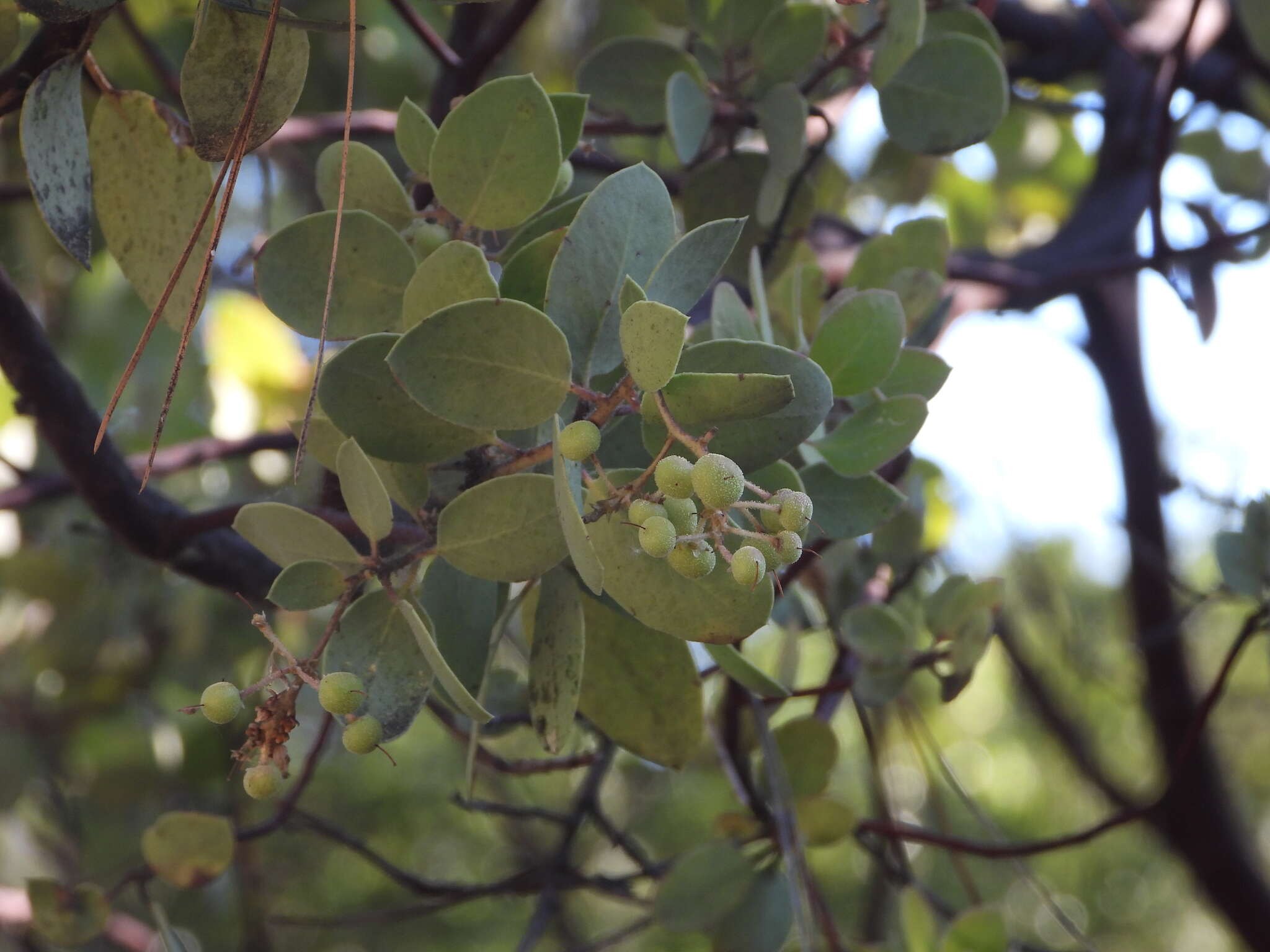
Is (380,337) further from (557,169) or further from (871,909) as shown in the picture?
(871,909)

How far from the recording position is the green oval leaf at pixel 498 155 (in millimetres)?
407

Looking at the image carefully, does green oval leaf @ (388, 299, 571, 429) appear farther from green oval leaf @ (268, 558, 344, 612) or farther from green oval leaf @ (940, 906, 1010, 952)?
green oval leaf @ (940, 906, 1010, 952)

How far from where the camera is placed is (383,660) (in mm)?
405

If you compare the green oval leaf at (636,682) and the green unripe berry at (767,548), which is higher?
the green unripe berry at (767,548)

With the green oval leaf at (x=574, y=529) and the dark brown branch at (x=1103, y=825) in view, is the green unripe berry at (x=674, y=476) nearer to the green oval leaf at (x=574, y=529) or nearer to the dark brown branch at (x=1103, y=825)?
the green oval leaf at (x=574, y=529)

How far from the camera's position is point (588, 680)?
19.2 inches

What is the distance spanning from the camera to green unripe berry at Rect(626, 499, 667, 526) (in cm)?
33

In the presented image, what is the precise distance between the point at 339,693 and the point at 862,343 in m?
0.26

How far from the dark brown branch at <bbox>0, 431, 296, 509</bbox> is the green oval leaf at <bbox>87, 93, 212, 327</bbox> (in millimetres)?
253

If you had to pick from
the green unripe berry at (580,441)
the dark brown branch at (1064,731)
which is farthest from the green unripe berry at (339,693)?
the dark brown branch at (1064,731)

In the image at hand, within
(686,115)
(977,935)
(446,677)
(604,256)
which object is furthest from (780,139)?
(977,935)

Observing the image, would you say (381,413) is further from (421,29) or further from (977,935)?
(977,935)

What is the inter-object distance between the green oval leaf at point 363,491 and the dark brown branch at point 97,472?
0.76 feet

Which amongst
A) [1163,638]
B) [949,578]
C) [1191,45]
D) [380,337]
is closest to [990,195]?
[1191,45]
